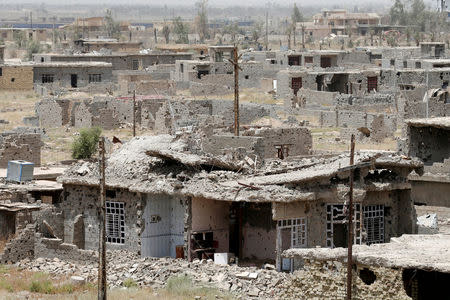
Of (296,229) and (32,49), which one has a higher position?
(32,49)

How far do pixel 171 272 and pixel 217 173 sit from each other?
264 centimetres

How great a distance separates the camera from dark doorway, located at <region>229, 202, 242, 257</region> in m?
25.0

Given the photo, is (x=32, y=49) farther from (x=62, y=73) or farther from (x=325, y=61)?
(x=325, y=61)

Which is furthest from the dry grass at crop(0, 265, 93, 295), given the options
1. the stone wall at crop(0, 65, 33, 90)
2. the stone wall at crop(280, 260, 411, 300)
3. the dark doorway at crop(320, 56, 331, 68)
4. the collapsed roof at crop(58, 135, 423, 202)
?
the dark doorway at crop(320, 56, 331, 68)

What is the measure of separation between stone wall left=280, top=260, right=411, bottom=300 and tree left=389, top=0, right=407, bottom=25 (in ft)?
396

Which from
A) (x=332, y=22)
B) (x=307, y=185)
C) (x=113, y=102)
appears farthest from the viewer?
(x=332, y=22)

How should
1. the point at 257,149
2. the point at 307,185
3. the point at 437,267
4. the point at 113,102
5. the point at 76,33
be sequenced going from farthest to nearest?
the point at 76,33, the point at 113,102, the point at 257,149, the point at 307,185, the point at 437,267

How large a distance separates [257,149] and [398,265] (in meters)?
9.88

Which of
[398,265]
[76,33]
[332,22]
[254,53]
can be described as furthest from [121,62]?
[332,22]

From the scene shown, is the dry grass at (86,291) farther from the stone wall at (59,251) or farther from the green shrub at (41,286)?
the stone wall at (59,251)

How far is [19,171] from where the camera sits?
2928 cm

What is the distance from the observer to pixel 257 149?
2820cm

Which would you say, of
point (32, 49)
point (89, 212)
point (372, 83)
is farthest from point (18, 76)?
point (89, 212)

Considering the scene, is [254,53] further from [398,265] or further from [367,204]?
[398,265]
